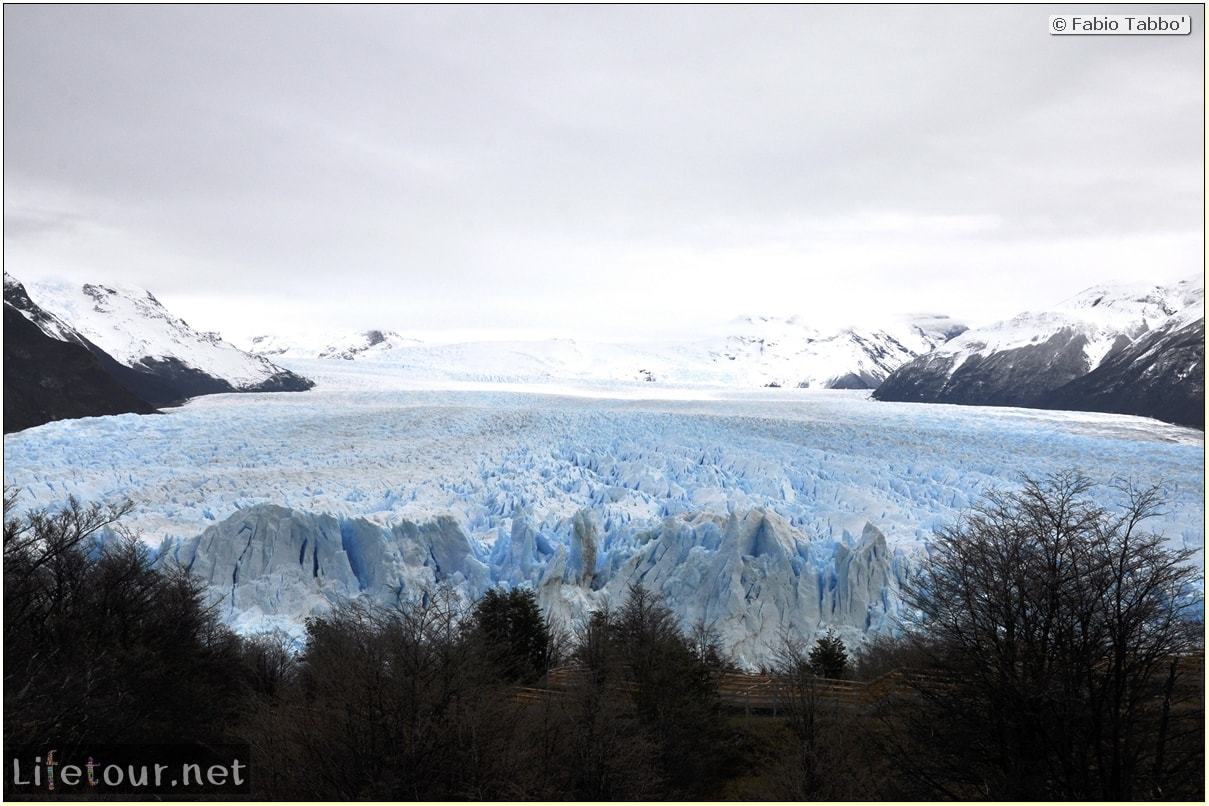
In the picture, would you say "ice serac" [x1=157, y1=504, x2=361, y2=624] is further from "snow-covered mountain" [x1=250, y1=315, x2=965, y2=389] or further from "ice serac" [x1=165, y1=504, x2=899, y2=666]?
"snow-covered mountain" [x1=250, y1=315, x2=965, y2=389]

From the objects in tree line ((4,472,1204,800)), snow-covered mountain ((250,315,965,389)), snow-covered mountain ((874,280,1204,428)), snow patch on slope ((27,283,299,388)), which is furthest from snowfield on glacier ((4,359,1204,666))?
snow-covered mountain ((250,315,965,389))

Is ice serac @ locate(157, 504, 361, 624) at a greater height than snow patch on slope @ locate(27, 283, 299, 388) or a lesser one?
lesser

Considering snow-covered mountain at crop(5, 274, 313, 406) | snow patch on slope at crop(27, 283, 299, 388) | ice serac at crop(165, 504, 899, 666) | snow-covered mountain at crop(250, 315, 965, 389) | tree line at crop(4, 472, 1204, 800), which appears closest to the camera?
tree line at crop(4, 472, 1204, 800)

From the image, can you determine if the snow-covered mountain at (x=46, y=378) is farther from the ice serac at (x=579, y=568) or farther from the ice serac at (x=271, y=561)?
the ice serac at (x=579, y=568)

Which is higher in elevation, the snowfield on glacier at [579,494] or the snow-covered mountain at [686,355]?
the snow-covered mountain at [686,355]

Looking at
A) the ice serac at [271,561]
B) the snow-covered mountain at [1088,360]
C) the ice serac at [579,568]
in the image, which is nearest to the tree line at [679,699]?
the ice serac at [579,568]
